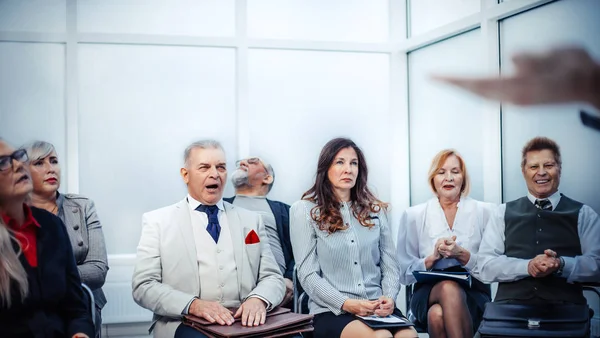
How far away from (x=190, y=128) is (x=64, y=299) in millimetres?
2862

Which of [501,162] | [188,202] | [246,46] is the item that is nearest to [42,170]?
[188,202]

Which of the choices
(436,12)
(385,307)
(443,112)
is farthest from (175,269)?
(436,12)

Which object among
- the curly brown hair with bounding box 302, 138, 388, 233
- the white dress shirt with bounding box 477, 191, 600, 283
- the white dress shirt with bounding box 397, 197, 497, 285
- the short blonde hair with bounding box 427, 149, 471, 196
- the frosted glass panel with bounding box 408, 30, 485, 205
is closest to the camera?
the white dress shirt with bounding box 477, 191, 600, 283

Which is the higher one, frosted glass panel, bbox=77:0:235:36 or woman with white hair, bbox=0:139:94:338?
frosted glass panel, bbox=77:0:235:36

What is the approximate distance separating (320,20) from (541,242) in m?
2.76

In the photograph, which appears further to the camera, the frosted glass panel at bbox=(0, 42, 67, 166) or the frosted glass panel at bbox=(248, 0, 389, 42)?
the frosted glass panel at bbox=(248, 0, 389, 42)

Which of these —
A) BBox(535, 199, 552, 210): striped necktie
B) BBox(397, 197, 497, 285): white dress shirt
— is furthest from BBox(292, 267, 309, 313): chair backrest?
BBox(535, 199, 552, 210): striped necktie

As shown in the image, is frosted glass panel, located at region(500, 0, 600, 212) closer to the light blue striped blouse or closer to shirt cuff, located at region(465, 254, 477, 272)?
shirt cuff, located at region(465, 254, 477, 272)

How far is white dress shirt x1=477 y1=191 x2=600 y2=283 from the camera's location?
335 cm

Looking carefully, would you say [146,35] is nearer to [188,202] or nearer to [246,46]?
[246,46]

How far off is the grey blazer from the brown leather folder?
658 mm

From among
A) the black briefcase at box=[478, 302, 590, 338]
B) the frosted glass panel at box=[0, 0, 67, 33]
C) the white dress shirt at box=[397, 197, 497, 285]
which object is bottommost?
the black briefcase at box=[478, 302, 590, 338]

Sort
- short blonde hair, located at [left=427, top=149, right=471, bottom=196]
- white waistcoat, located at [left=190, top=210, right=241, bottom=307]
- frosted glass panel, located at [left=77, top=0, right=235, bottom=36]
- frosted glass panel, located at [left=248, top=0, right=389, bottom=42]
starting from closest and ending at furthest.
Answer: white waistcoat, located at [left=190, top=210, right=241, bottom=307] < short blonde hair, located at [left=427, top=149, right=471, bottom=196] < frosted glass panel, located at [left=77, top=0, right=235, bottom=36] < frosted glass panel, located at [left=248, top=0, right=389, bottom=42]

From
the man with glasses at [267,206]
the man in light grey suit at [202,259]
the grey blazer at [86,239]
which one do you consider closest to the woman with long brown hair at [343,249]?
the man in light grey suit at [202,259]
